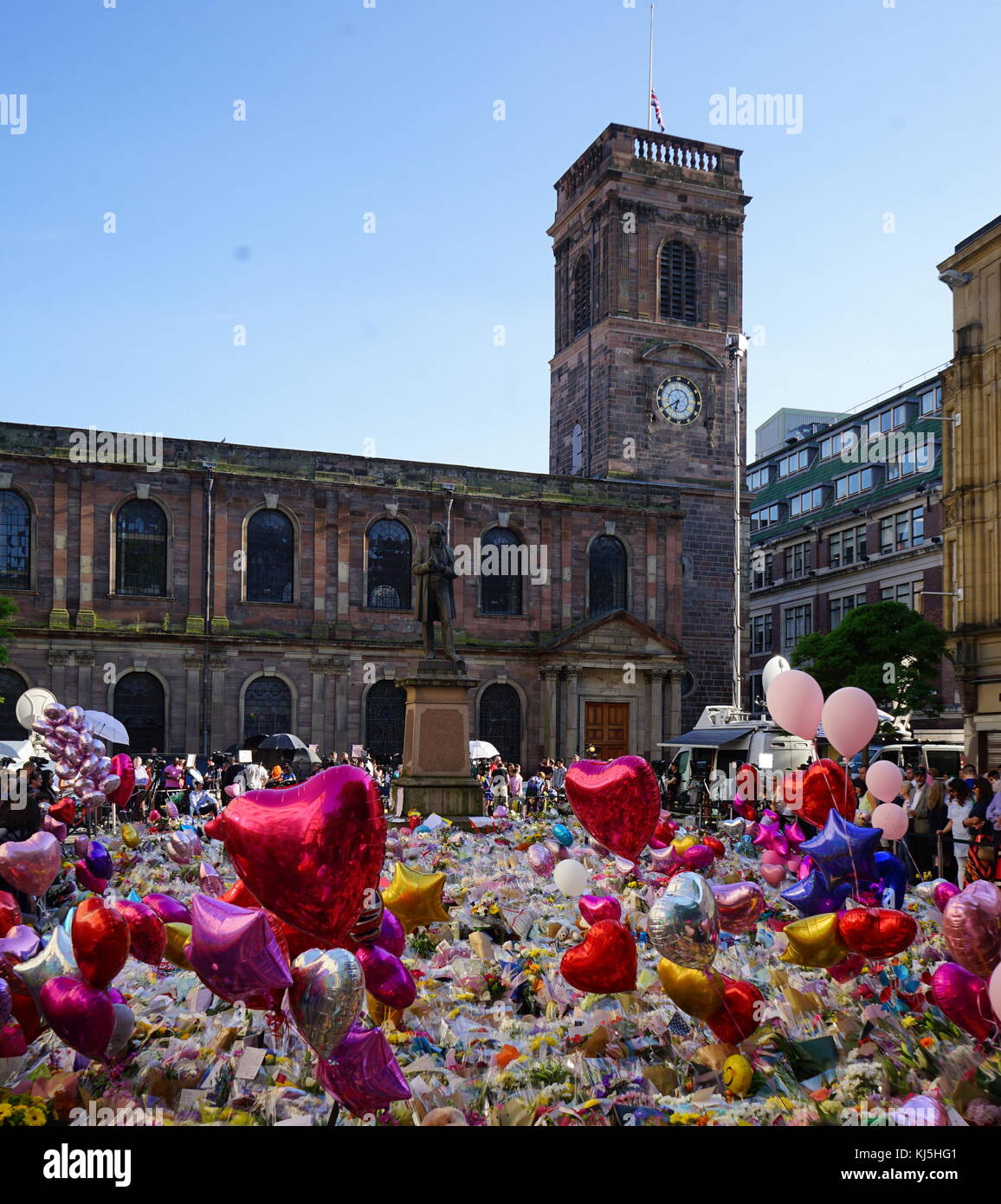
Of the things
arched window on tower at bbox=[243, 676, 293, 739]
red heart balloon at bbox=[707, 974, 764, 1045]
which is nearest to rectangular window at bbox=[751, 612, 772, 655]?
arched window on tower at bbox=[243, 676, 293, 739]

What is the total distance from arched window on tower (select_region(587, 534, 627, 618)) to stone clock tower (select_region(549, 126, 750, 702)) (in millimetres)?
1646

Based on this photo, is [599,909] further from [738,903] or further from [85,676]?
[85,676]

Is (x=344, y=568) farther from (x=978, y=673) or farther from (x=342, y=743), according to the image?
(x=978, y=673)

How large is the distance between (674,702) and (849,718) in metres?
34.0

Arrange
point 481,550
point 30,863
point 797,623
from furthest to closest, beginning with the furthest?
point 797,623, point 481,550, point 30,863

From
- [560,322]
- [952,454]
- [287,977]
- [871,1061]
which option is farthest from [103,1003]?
[560,322]

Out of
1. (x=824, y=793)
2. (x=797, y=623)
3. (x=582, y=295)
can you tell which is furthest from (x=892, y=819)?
(x=797, y=623)

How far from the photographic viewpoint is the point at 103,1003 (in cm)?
570

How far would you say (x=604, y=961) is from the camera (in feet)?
21.6

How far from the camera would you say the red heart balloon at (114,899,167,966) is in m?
6.38

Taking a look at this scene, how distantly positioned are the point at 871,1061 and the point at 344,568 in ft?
123

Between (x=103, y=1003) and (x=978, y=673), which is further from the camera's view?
(x=978, y=673)
